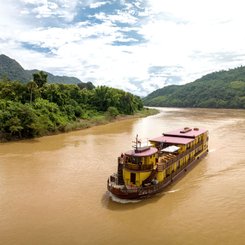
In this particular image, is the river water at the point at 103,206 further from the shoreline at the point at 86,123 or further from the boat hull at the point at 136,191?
the shoreline at the point at 86,123

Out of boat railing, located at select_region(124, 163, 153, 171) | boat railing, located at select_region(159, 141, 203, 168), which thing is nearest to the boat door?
Result: boat railing, located at select_region(124, 163, 153, 171)

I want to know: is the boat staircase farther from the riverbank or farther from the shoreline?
the riverbank

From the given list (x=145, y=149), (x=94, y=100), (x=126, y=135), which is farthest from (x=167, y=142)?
(x=94, y=100)

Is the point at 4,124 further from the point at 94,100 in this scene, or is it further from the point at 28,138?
the point at 94,100

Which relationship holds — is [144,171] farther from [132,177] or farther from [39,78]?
[39,78]

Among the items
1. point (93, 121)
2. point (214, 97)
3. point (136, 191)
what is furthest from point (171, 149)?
point (214, 97)

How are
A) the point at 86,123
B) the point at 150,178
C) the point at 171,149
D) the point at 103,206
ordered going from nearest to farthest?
the point at 103,206
the point at 150,178
the point at 171,149
the point at 86,123
